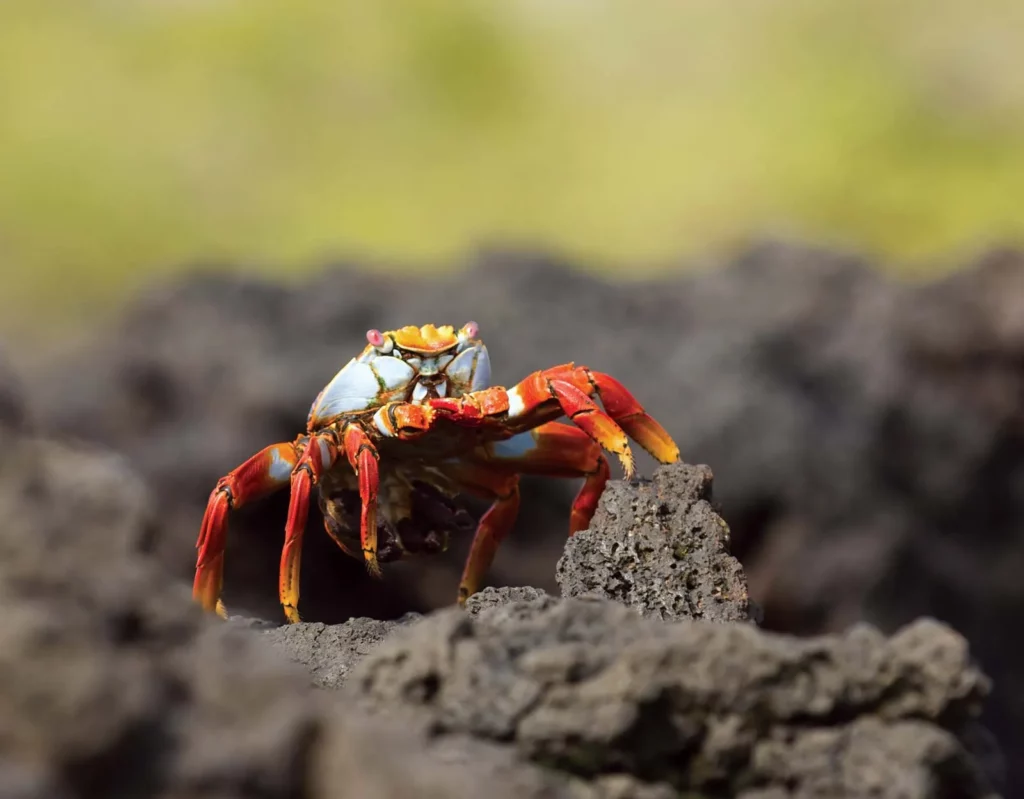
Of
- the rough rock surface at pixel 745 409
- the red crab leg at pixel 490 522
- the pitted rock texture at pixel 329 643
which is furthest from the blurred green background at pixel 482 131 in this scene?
the pitted rock texture at pixel 329 643

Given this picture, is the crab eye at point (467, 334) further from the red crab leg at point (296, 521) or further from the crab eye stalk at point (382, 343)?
the red crab leg at point (296, 521)

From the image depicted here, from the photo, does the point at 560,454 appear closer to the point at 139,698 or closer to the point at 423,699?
the point at 423,699

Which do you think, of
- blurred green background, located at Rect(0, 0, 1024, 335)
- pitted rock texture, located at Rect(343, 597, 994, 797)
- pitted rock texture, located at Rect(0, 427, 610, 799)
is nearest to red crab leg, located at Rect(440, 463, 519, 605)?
pitted rock texture, located at Rect(343, 597, 994, 797)

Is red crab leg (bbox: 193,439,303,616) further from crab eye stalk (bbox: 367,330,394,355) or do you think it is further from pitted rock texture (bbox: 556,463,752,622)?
pitted rock texture (bbox: 556,463,752,622)

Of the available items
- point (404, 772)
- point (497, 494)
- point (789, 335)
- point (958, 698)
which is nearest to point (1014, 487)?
point (789, 335)

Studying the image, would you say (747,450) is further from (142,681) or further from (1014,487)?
(142,681)

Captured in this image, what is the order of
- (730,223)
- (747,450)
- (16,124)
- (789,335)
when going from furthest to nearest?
(730,223), (16,124), (789,335), (747,450)

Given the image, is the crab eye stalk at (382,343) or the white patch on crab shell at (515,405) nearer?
the white patch on crab shell at (515,405)
